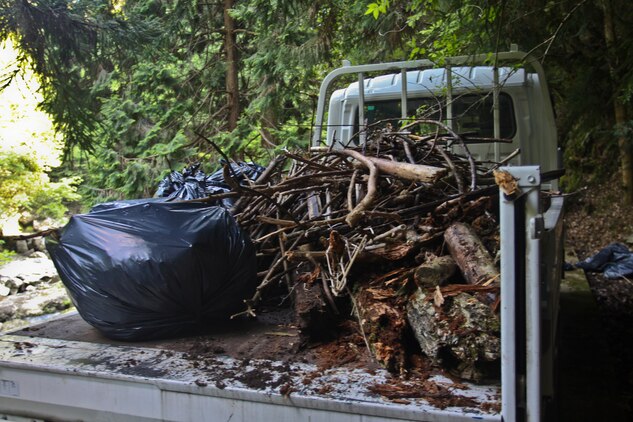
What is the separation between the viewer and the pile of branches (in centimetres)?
211

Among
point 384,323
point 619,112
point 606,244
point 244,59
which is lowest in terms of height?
point 606,244

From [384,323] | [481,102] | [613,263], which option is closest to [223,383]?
[384,323]

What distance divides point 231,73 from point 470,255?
11.9 metres

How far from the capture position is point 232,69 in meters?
13.4

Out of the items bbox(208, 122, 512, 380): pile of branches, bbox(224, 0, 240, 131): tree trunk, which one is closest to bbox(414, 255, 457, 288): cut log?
bbox(208, 122, 512, 380): pile of branches

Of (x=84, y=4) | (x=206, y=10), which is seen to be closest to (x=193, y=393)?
(x=84, y=4)

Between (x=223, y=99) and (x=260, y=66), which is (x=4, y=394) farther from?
(x=223, y=99)

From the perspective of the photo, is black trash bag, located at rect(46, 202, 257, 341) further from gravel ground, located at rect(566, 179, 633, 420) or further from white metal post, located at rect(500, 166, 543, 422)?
gravel ground, located at rect(566, 179, 633, 420)

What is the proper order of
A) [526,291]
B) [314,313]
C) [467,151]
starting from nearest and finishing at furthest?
[526,291] → [314,313] → [467,151]

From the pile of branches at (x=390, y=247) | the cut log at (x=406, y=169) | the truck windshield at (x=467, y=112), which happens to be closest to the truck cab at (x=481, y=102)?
the truck windshield at (x=467, y=112)

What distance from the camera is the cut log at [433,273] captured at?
2.31 meters

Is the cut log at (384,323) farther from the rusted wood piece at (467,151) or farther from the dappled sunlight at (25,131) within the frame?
the dappled sunlight at (25,131)

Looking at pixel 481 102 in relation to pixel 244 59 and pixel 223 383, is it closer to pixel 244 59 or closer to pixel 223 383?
pixel 223 383

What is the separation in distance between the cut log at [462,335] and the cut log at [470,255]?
166 mm
